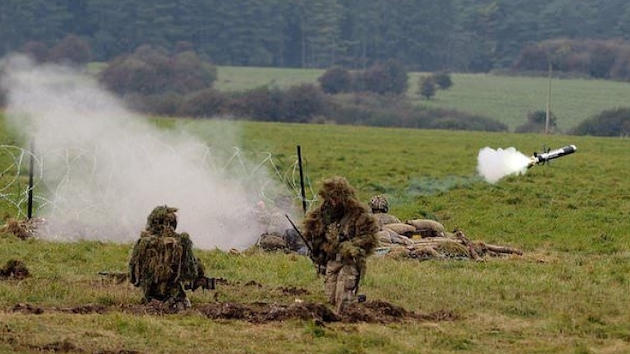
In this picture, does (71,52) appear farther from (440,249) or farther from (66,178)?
(440,249)

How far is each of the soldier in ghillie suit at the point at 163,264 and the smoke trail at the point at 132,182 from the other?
764cm

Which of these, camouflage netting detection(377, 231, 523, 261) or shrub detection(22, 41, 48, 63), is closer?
camouflage netting detection(377, 231, 523, 261)

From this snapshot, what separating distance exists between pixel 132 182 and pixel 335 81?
6970 cm

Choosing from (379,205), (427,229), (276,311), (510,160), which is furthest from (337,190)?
(510,160)

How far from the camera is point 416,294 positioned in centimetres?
2103

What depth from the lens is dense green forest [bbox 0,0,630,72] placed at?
364 ft

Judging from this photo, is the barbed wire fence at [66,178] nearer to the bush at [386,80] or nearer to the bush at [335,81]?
the bush at [335,81]

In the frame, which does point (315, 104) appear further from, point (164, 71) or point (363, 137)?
point (363, 137)

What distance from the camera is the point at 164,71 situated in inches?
3383

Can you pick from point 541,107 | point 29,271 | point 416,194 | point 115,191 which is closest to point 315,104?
point 541,107

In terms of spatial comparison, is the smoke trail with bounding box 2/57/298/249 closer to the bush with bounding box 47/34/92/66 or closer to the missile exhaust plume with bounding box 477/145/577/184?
the missile exhaust plume with bounding box 477/145/577/184

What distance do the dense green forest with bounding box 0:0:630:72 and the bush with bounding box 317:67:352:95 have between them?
49.4 ft

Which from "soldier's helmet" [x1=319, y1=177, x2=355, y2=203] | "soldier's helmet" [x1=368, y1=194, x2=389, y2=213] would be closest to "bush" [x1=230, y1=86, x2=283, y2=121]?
"soldier's helmet" [x1=368, y1=194, x2=389, y2=213]

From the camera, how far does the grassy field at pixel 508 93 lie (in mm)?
88188
